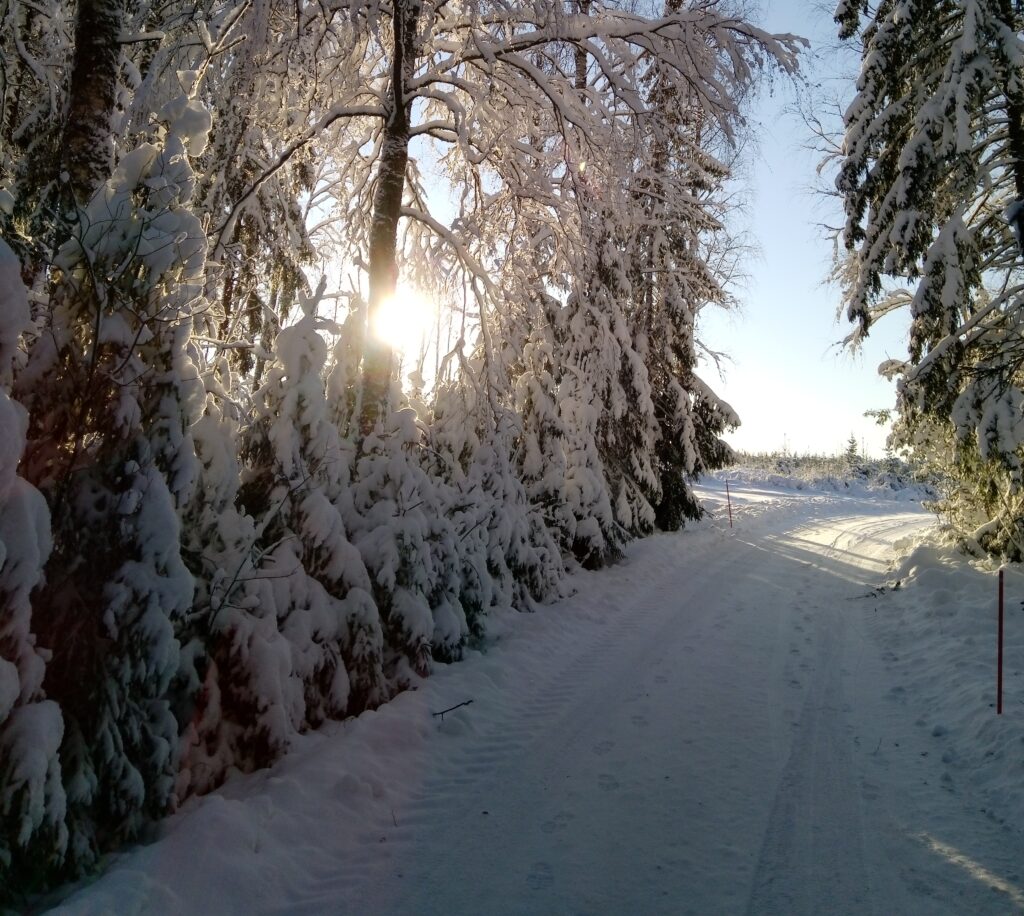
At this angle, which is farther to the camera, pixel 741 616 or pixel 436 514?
pixel 741 616

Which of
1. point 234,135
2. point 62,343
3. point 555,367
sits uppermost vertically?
point 234,135

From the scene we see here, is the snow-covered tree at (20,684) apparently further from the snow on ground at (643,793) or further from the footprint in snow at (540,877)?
the footprint in snow at (540,877)

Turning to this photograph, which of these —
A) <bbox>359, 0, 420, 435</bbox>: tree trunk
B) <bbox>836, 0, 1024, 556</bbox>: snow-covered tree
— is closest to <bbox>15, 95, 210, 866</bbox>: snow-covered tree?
A: <bbox>359, 0, 420, 435</bbox>: tree trunk

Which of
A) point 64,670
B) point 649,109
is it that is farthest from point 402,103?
point 64,670

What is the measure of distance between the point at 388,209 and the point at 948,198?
814 centimetres

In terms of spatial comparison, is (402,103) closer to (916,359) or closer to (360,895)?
(360,895)

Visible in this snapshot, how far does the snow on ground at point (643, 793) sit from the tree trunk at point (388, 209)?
9.23 ft

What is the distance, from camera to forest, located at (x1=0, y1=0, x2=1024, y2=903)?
300cm

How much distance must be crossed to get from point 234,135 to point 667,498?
12.6m

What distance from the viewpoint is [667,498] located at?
16.0m

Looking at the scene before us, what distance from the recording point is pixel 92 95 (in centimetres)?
443

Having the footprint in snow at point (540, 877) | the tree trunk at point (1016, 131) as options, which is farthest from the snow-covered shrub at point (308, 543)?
the tree trunk at point (1016, 131)

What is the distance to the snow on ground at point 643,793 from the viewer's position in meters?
2.98

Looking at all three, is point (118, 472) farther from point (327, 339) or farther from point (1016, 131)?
point (1016, 131)
